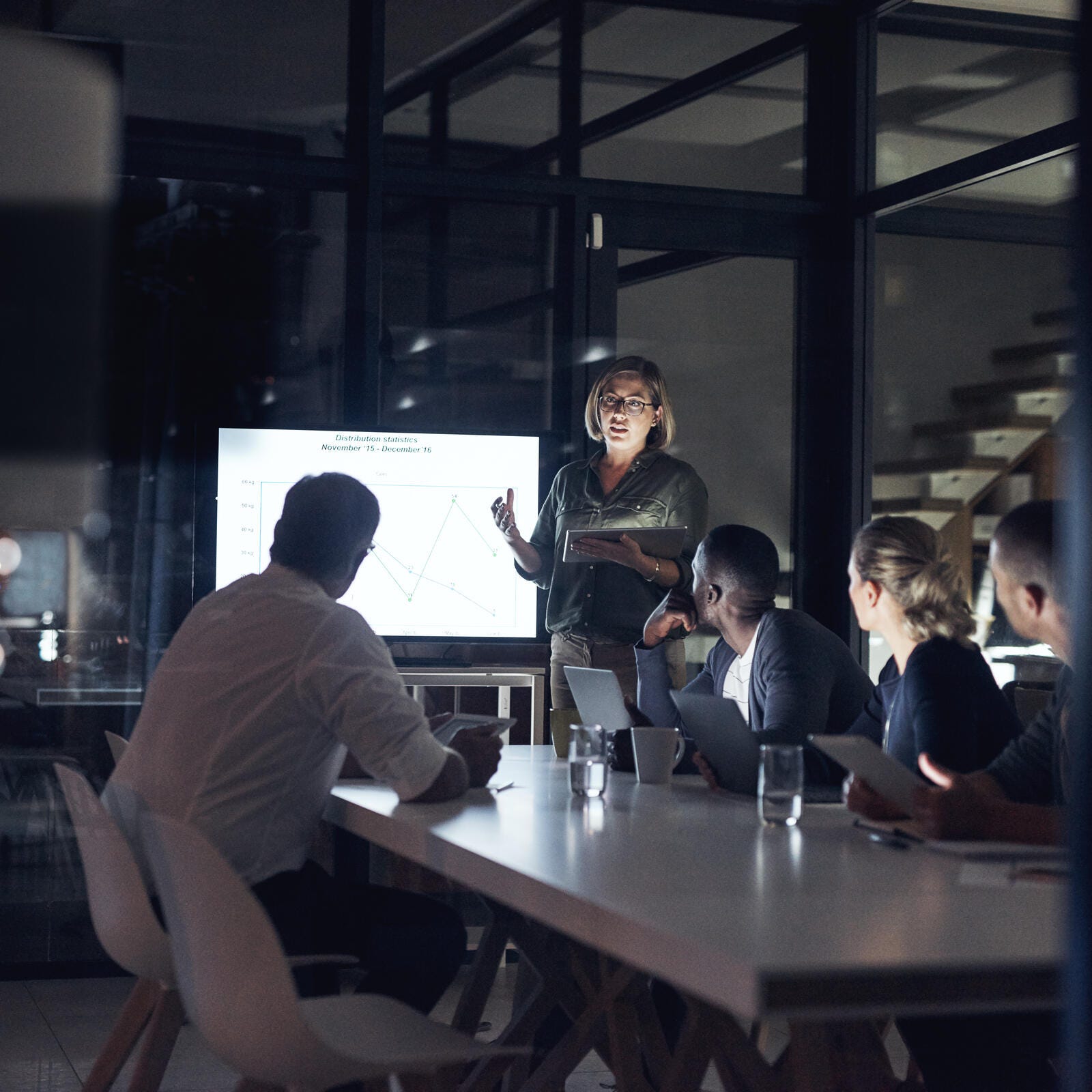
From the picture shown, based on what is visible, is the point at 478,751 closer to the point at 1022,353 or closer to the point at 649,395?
the point at 649,395

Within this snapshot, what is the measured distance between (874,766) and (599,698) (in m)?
1.02

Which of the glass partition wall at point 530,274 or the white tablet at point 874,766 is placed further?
the glass partition wall at point 530,274

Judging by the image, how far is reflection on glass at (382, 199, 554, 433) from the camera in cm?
529

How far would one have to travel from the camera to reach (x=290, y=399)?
5.12m

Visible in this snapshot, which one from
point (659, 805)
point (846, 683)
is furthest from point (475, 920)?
point (659, 805)

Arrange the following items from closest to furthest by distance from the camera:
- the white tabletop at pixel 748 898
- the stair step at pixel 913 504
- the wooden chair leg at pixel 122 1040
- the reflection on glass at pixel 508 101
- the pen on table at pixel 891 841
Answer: the white tabletop at pixel 748 898 → the pen on table at pixel 891 841 → the wooden chair leg at pixel 122 1040 → the stair step at pixel 913 504 → the reflection on glass at pixel 508 101

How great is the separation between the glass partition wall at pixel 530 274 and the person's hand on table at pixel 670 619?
1308 millimetres

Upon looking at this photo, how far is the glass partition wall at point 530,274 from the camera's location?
487cm

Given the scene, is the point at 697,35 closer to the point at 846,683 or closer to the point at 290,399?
the point at 290,399

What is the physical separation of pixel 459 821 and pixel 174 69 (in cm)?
354

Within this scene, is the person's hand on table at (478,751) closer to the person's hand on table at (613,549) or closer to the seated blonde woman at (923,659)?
the seated blonde woman at (923,659)

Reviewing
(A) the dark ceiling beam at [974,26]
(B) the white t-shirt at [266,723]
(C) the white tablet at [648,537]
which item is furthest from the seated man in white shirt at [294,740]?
(A) the dark ceiling beam at [974,26]

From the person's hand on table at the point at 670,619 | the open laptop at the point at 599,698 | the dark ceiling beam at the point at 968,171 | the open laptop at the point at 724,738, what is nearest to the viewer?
the open laptop at the point at 724,738

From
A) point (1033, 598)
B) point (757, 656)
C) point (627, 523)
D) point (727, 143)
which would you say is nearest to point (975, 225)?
point (727, 143)
